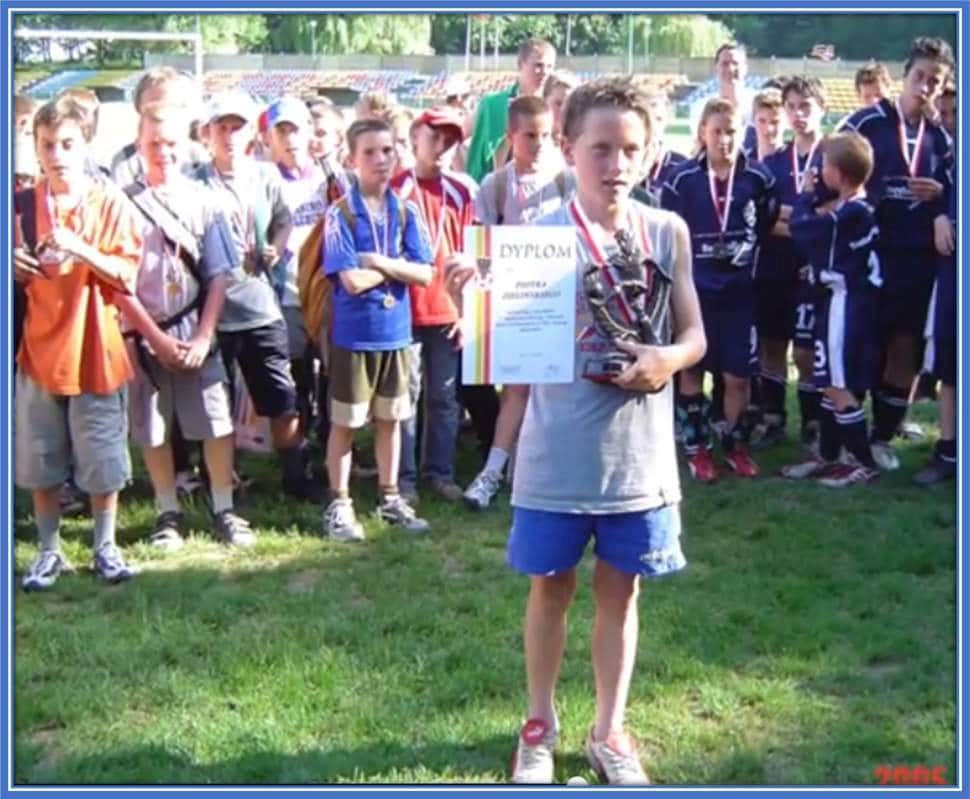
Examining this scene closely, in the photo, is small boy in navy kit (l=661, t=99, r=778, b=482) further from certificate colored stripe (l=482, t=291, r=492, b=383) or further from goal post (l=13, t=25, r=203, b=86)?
certificate colored stripe (l=482, t=291, r=492, b=383)

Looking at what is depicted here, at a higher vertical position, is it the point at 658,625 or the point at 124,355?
the point at 124,355

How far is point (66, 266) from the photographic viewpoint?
193 inches

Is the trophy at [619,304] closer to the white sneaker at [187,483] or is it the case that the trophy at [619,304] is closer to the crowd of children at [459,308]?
the crowd of children at [459,308]

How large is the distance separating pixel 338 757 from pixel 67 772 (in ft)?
2.50

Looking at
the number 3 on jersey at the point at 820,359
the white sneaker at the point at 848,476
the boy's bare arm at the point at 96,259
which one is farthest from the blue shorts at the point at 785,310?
the boy's bare arm at the point at 96,259

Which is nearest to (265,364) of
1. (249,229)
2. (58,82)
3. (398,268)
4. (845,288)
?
(249,229)

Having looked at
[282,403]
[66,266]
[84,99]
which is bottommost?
[282,403]

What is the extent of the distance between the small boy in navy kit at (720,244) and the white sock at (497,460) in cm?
102

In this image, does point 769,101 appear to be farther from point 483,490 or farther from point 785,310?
point 483,490

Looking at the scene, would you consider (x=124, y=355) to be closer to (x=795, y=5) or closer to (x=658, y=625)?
(x=658, y=625)

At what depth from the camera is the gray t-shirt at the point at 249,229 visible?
583cm

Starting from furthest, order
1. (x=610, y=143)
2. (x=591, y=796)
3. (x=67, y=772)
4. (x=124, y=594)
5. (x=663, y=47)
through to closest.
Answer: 1. (x=663, y=47)
2. (x=124, y=594)
3. (x=67, y=772)
4. (x=591, y=796)
5. (x=610, y=143)

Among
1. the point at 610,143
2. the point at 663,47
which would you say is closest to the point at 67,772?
the point at 610,143

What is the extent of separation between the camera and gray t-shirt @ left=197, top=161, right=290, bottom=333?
583 centimetres
